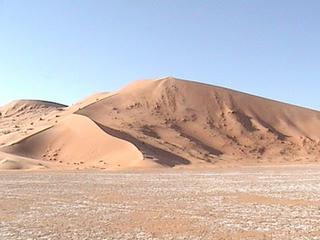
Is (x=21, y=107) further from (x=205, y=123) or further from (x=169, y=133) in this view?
(x=169, y=133)

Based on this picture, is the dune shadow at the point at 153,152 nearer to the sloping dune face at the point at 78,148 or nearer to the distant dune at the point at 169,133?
the distant dune at the point at 169,133

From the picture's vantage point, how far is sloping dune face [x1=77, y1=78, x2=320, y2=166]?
75250 mm

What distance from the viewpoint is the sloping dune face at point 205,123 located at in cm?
7525

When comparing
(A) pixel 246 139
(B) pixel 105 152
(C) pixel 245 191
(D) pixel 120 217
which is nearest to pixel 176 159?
(B) pixel 105 152

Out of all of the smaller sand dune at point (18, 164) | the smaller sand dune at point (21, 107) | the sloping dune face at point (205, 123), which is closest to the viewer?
the smaller sand dune at point (18, 164)

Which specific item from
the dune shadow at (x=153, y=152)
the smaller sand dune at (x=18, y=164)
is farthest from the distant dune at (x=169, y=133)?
the smaller sand dune at (x=18, y=164)

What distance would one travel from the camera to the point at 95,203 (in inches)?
858

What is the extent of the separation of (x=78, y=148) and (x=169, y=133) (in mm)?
16000

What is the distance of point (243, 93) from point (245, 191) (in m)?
79.8

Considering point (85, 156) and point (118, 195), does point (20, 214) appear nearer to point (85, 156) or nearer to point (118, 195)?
point (118, 195)

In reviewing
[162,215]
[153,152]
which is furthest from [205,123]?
[162,215]

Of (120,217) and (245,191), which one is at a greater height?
(120,217)

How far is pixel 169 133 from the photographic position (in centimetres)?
8094

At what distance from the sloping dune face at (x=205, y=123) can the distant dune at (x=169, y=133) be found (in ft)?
0.47
